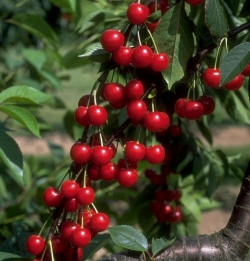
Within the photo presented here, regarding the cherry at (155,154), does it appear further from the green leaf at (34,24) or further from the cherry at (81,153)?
the green leaf at (34,24)

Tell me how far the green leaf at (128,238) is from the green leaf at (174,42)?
0.84 ft

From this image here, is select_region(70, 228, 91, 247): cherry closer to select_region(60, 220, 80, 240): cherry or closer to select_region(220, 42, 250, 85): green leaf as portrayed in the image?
select_region(60, 220, 80, 240): cherry

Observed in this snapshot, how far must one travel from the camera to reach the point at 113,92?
1023mm

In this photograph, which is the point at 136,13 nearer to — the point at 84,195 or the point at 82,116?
the point at 82,116

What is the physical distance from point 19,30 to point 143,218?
7.00ft

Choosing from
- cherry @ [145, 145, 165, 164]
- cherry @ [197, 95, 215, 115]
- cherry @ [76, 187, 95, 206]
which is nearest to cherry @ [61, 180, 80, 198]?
cherry @ [76, 187, 95, 206]

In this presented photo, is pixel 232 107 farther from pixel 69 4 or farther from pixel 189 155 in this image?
pixel 69 4

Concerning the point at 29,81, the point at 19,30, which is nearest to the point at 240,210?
the point at 29,81

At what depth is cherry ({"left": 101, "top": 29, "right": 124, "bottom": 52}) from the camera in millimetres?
990

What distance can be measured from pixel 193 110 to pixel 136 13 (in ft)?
0.60

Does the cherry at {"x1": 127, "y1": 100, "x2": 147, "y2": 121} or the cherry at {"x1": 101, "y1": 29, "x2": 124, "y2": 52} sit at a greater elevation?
the cherry at {"x1": 101, "y1": 29, "x2": 124, "y2": 52}

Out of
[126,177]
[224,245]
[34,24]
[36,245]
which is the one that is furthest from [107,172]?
[34,24]

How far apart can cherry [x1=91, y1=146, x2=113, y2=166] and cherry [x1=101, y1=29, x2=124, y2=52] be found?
15cm

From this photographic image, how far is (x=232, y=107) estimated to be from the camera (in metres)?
1.59
